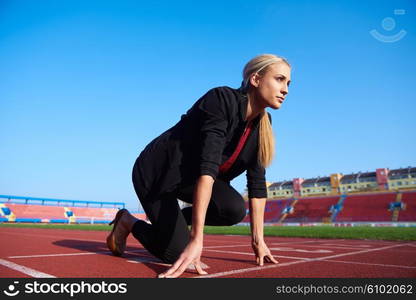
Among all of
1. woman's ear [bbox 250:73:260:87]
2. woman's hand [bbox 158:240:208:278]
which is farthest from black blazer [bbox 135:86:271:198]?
woman's hand [bbox 158:240:208:278]

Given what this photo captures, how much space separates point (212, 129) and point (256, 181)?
1180mm

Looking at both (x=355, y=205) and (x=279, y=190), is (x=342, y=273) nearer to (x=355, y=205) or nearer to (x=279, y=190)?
(x=355, y=205)

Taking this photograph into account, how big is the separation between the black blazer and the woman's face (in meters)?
0.16

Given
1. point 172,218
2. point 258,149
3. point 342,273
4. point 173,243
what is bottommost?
point 342,273

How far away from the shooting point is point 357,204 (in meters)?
52.5

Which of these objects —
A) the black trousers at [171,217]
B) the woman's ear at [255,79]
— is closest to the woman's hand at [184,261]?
the black trousers at [171,217]

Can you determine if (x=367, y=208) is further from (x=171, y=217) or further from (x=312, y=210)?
(x=171, y=217)

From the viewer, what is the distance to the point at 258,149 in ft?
9.62

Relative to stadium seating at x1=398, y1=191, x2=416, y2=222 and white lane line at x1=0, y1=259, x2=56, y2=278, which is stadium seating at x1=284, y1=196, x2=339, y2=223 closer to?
stadium seating at x1=398, y1=191, x2=416, y2=222

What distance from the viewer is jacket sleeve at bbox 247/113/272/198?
3076 millimetres

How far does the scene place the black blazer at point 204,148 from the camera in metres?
2.17

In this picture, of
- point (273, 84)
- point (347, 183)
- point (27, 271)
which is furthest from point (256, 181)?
point (347, 183)

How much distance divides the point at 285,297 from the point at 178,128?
1728 millimetres

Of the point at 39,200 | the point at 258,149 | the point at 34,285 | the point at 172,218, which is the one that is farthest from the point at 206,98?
the point at 39,200
